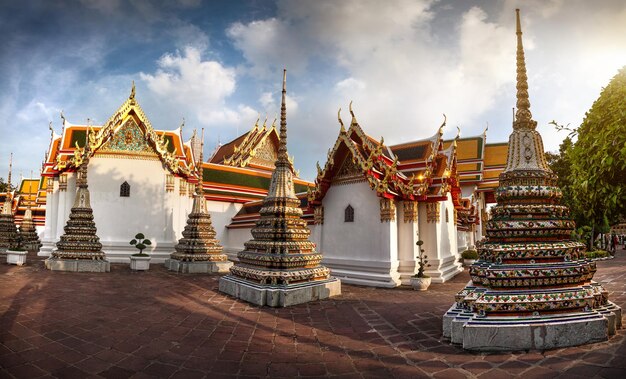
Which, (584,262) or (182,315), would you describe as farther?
(182,315)

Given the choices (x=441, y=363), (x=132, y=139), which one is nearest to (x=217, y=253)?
(x=132, y=139)

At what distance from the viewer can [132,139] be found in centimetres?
1872

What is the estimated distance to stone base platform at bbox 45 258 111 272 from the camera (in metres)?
12.9

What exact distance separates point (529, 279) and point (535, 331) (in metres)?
0.68

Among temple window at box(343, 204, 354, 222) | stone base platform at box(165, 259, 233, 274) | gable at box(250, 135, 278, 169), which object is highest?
gable at box(250, 135, 278, 169)

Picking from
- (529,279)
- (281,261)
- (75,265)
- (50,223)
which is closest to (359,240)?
(281,261)

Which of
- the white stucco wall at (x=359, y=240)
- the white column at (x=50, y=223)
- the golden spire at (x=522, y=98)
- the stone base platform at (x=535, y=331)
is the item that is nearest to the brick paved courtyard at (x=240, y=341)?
the stone base platform at (x=535, y=331)

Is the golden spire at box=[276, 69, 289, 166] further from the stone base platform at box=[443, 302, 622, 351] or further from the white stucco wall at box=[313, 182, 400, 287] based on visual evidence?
the stone base platform at box=[443, 302, 622, 351]

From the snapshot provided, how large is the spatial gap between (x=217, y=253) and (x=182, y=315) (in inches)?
333

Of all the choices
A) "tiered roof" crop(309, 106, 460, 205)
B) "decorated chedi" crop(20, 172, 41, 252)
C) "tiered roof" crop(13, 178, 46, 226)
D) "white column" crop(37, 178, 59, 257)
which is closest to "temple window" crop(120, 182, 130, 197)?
"white column" crop(37, 178, 59, 257)

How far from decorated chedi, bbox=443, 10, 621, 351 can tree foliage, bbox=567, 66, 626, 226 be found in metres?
1.27

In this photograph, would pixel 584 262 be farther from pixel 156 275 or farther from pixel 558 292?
pixel 156 275

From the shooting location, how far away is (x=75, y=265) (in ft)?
42.4

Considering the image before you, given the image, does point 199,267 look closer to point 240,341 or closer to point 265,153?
point 240,341
